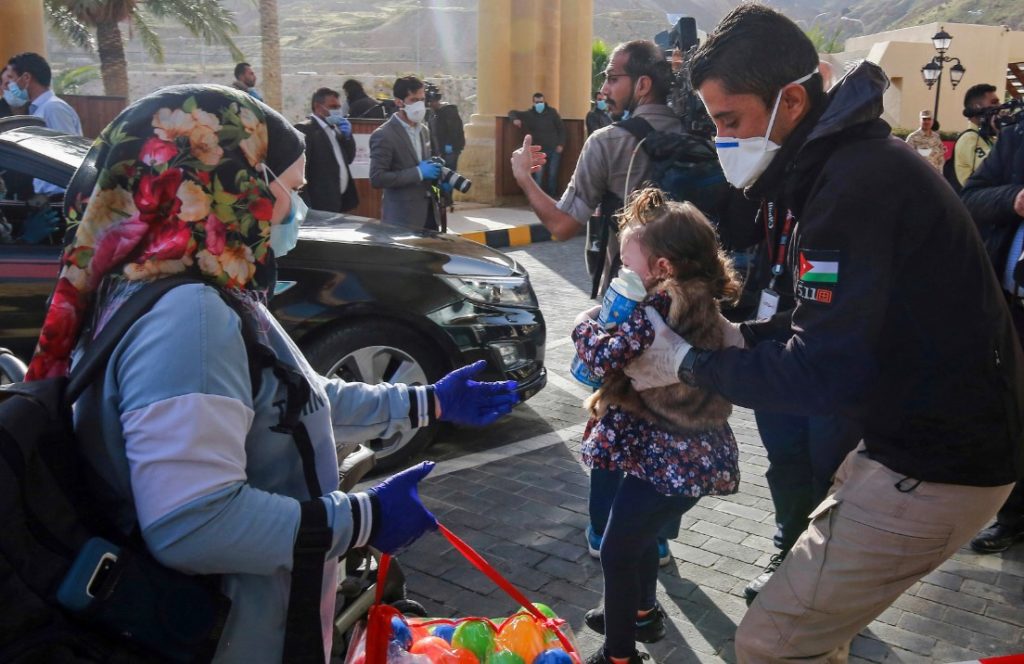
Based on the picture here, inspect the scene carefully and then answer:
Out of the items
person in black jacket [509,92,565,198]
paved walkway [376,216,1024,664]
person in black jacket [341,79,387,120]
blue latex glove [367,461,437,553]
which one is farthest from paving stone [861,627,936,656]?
person in black jacket [509,92,565,198]

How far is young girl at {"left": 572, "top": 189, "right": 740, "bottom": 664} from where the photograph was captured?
9.27ft

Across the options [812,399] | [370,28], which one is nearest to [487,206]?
[812,399]

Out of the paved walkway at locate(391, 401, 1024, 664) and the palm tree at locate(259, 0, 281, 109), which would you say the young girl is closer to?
the paved walkway at locate(391, 401, 1024, 664)

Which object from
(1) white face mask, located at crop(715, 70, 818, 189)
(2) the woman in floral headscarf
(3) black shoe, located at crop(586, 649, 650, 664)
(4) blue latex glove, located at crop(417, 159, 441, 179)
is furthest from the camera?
(4) blue latex glove, located at crop(417, 159, 441, 179)

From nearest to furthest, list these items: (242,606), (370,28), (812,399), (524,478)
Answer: (242,606)
(812,399)
(524,478)
(370,28)

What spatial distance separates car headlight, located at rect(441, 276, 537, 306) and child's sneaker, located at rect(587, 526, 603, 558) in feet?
5.55

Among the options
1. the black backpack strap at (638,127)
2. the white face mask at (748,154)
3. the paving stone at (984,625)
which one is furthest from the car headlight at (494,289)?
the white face mask at (748,154)

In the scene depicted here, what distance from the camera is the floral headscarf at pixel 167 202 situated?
1.71m

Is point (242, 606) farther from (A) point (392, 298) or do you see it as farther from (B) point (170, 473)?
(A) point (392, 298)

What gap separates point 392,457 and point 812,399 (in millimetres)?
3265

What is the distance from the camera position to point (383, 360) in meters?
4.99

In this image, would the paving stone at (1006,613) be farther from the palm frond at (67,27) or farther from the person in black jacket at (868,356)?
the palm frond at (67,27)

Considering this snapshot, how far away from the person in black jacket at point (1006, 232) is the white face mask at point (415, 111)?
4.88 meters

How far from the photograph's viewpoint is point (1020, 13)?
260 ft
